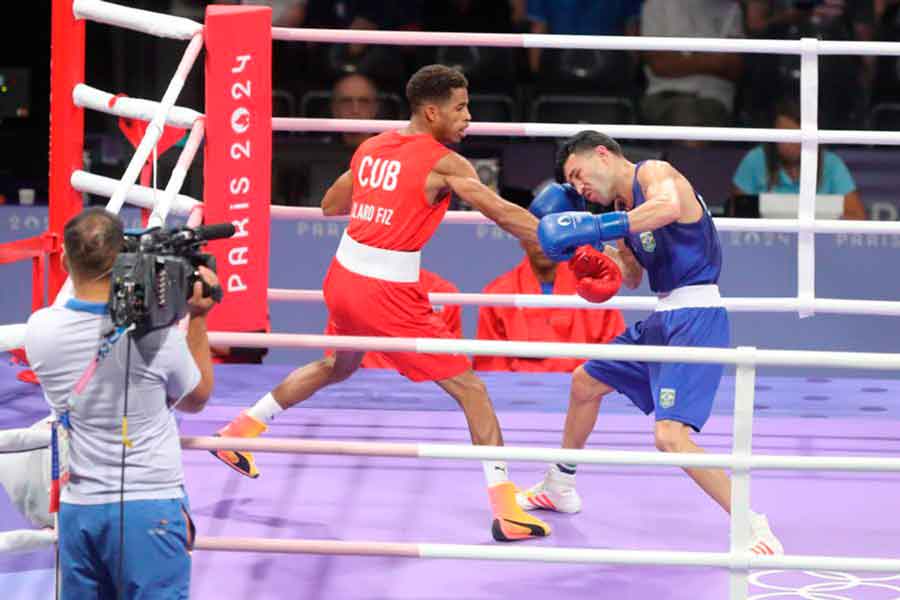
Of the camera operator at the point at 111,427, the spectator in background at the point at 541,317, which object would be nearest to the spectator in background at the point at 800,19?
the spectator in background at the point at 541,317

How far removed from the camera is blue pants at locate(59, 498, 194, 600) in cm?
302

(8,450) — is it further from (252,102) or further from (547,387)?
(547,387)

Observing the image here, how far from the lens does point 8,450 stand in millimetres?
3262

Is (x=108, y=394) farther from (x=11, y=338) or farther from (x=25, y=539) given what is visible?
(x=25, y=539)

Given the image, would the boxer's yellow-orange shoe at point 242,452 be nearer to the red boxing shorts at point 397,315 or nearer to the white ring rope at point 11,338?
the red boxing shorts at point 397,315

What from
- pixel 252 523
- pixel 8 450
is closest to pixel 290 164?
pixel 252 523

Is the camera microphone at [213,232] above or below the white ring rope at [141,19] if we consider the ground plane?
below

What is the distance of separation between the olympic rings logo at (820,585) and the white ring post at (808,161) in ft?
4.59

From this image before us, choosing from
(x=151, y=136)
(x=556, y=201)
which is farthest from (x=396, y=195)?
(x=151, y=136)

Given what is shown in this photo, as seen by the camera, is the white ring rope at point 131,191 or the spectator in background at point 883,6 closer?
the white ring rope at point 131,191

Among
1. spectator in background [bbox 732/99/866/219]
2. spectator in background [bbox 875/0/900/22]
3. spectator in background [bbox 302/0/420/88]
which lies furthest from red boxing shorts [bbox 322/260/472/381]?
spectator in background [bbox 875/0/900/22]

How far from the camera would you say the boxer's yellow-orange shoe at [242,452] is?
4.54 meters

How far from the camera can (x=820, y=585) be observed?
3961mm

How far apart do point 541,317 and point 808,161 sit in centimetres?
156
